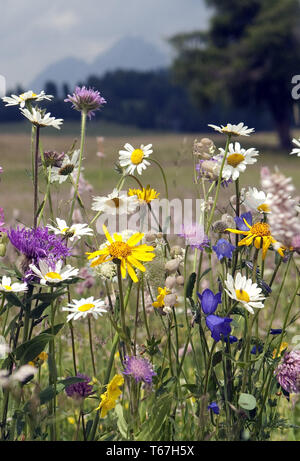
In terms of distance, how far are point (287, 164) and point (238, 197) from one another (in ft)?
86.5

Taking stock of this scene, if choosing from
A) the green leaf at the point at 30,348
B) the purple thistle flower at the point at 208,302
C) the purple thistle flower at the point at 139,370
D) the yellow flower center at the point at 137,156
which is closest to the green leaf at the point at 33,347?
the green leaf at the point at 30,348

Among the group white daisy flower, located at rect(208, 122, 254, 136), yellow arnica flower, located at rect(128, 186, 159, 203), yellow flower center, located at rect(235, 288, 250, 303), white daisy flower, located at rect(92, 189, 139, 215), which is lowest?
yellow flower center, located at rect(235, 288, 250, 303)

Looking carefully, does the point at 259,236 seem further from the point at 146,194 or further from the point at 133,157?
the point at 133,157

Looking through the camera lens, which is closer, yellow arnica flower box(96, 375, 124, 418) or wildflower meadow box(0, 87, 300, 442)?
wildflower meadow box(0, 87, 300, 442)

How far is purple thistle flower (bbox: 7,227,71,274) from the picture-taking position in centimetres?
134

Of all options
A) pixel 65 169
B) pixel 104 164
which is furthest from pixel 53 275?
pixel 104 164

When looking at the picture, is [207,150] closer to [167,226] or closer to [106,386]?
[167,226]

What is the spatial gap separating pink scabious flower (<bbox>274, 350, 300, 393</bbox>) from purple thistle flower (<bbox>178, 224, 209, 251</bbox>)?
0.37 meters

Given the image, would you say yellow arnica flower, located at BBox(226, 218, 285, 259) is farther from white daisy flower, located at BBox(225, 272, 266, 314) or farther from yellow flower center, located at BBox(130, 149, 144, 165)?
yellow flower center, located at BBox(130, 149, 144, 165)

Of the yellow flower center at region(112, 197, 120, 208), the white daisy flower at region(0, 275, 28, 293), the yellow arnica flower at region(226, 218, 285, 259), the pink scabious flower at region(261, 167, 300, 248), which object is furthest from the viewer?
the yellow flower center at region(112, 197, 120, 208)

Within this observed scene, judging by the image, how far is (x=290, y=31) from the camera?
107 ft

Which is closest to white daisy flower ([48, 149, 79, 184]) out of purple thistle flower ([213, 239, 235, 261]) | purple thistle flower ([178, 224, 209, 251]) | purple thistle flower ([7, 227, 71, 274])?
purple thistle flower ([7, 227, 71, 274])

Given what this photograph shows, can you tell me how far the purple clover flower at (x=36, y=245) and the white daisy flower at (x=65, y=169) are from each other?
0.32 metres

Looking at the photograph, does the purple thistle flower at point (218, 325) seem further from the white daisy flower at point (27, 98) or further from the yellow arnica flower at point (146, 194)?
the white daisy flower at point (27, 98)
